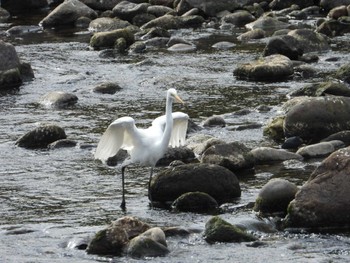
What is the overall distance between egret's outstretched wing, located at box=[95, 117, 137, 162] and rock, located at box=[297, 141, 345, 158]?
2.92m

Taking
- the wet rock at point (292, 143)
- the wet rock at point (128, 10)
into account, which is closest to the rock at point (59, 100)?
the wet rock at point (292, 143)

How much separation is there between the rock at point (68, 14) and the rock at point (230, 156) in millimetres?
15405

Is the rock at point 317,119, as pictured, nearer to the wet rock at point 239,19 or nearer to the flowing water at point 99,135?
the flowing water at point 99,135

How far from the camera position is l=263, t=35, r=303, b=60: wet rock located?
23109mm

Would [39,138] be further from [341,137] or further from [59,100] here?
[341,137]

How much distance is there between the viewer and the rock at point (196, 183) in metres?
13.5

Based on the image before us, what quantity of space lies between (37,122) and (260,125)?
3931 mm

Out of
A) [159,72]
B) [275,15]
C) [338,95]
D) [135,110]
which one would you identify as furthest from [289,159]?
[275,15]

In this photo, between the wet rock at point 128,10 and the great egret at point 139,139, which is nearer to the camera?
the great egret at point 139,139

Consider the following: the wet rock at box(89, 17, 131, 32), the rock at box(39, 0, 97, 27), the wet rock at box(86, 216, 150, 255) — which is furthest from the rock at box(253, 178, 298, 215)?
the rock at box(39, 0, 97, 27)

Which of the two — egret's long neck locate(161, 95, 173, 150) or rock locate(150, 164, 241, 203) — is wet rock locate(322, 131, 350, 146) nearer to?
rock locate(150, 164, 241, 203)

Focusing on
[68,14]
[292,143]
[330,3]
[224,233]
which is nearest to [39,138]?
[292,143]

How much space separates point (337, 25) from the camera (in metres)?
26.3

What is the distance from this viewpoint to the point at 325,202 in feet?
40.2
